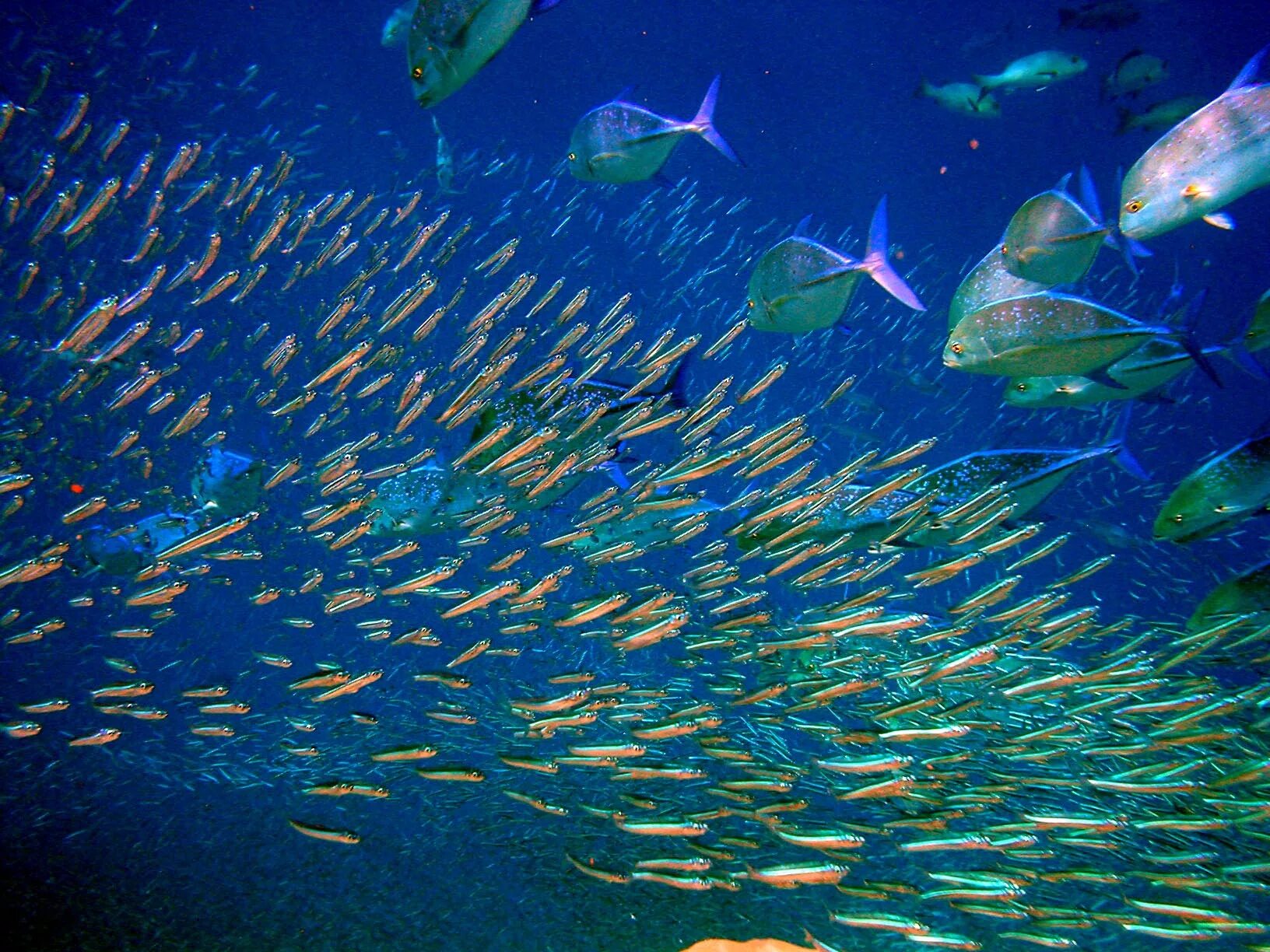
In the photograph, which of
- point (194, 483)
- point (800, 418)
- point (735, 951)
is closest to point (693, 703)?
point (800, 418)

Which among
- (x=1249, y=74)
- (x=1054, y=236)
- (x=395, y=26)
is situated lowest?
(x=1054, y=236)

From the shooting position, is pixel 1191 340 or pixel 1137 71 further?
pixel 1137 71

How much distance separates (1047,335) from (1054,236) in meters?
0.62

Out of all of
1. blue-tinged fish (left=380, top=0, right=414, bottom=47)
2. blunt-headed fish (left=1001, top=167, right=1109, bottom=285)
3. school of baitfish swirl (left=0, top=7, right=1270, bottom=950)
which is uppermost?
blue-tinged fish (left=380, top=0, right=414, bottom=47)

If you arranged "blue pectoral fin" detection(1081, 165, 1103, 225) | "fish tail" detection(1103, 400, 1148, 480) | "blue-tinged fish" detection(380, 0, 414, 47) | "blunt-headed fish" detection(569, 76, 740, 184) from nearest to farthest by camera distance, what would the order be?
"blue pectoral fin" detection(1081, 165, 1103, 225) < "blunt-headed fish" detection(569, 76, 740, 184) < "fish tail" detection(1103, 400, 1148, 480) < "blue-tinged fish" detection(380, 0, 414, 47)

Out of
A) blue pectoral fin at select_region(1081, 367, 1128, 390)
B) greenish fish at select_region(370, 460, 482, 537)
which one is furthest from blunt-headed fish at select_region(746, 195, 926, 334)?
greenish fish at select_region(370, 460, 482, 537)

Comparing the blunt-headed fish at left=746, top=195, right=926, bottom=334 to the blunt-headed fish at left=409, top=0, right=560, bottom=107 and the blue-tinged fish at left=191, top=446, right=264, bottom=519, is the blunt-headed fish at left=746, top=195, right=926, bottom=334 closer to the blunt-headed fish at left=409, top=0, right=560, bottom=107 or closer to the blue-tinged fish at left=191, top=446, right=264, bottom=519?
the blunt-headed fish at left=409, top=0, right=560, bottom=107

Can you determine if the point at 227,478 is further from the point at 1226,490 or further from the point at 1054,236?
the point at 1226,490

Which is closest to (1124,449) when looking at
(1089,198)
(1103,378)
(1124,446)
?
(1124,446)

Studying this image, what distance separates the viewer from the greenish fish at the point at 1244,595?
148 inches

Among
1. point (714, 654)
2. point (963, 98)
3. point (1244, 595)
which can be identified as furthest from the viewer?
Answer: point (963, 98)

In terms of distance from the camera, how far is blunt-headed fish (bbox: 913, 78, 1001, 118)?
10953mm

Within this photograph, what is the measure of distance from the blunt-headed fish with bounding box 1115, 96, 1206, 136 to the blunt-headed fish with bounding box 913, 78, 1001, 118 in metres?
1.98

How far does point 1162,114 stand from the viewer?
9469 mm
